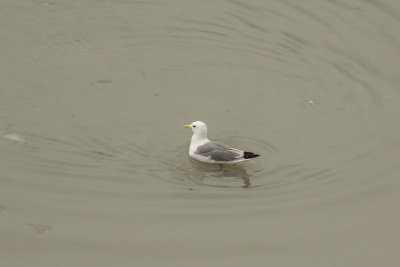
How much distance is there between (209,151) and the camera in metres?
8.10

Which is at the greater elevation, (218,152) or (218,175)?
(218,152)

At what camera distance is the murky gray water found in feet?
→ 22.5

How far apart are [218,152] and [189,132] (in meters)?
1.03

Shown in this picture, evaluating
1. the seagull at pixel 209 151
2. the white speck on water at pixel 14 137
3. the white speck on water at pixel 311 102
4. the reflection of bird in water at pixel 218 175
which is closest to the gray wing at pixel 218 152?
the seagull at pixel 209 151

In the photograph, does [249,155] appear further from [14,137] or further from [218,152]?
[14,137]

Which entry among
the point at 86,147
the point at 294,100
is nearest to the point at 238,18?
the point at 294,100

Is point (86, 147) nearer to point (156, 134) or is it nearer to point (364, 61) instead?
point (156, 134)

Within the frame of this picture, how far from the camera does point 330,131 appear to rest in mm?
8898

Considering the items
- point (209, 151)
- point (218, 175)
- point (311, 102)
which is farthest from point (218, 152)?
point (311, 102)

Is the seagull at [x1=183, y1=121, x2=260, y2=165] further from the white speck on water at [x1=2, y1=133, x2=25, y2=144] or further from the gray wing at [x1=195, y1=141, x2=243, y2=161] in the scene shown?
the white speck on water at [x1=2, y1=133, x2=25, y2=144]

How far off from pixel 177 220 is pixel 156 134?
1817 millimetres

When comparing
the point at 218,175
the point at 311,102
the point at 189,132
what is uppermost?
the point at 311,102

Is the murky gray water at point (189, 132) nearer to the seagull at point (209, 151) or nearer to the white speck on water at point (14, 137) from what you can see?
the white speck on water at point (14, 137)

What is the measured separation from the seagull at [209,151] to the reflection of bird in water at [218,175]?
0.12 m
